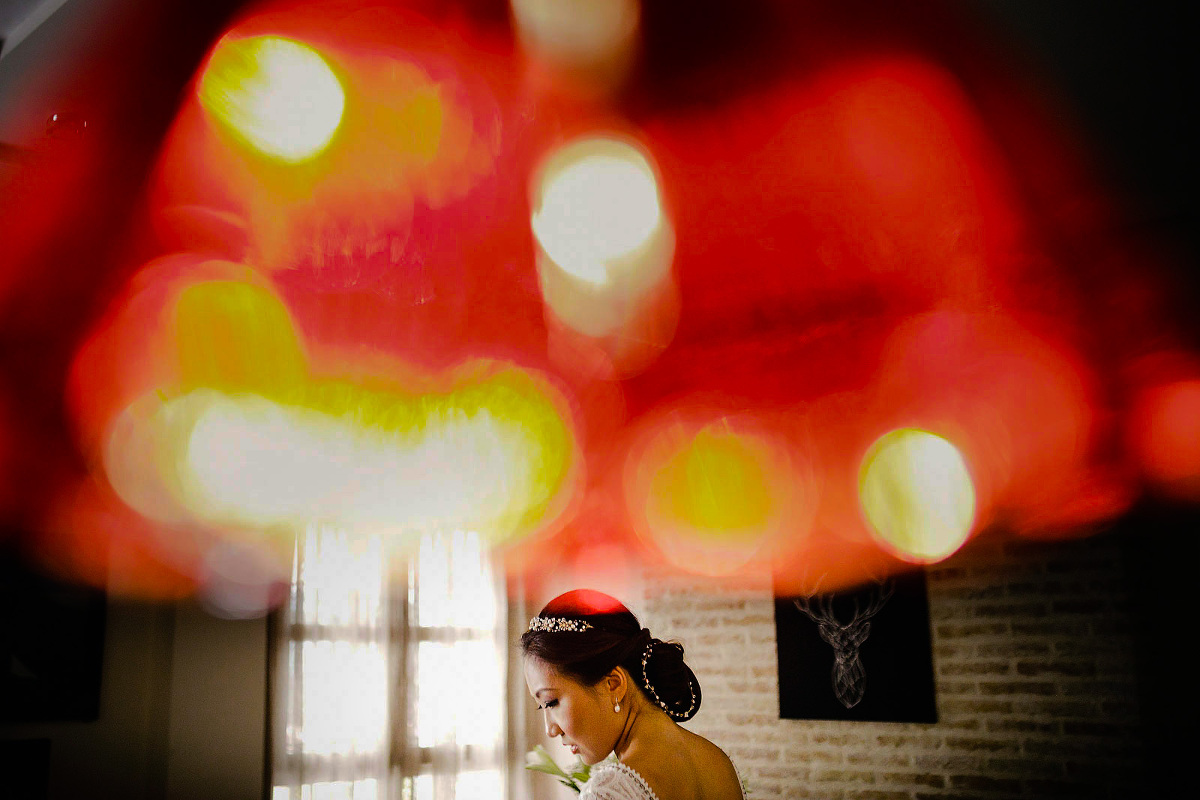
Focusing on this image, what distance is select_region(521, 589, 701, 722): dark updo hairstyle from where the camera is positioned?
2113 mm

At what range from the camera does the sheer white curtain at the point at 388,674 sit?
213 inches

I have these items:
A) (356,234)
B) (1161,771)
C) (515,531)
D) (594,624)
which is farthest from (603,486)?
(594,624)

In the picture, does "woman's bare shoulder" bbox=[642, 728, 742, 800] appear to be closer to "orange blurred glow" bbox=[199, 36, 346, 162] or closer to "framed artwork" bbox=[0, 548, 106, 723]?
"orange blurred glow" bbox=[199, 36, 346, 162]

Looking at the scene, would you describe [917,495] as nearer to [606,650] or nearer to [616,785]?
[606,650]

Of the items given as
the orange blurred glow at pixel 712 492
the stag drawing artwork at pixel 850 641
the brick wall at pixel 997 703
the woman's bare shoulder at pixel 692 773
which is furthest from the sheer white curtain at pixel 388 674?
the woman's bare shoulder at pixel 692 773

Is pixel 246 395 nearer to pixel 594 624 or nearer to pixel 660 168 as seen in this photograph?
pixel 660 168

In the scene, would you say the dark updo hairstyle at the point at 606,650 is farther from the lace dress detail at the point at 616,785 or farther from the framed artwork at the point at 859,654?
the framed artwork at the point at 859,654

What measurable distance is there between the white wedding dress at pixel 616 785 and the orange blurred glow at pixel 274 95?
2.01 metres

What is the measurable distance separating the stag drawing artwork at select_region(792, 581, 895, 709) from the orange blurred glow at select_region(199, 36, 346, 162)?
3.53 metres

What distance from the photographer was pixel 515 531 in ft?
22.2

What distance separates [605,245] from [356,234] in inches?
40.0

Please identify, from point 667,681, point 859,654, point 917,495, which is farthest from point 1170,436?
point 667,681

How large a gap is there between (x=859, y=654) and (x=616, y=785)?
10.5 feet

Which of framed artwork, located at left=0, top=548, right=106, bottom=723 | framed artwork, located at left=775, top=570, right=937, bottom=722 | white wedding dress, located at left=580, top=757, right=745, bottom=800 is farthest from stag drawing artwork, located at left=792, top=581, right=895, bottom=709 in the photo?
framed artwork, located at left=0, top=548, right=106, bottom=723
